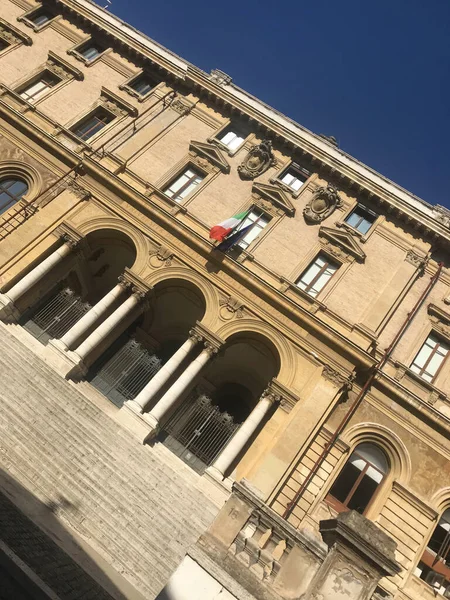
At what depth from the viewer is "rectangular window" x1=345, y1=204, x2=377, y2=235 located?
20.7 m

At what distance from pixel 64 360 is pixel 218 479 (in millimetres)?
6241

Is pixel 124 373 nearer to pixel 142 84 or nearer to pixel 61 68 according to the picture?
pixel 142 84

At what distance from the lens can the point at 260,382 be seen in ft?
64.3

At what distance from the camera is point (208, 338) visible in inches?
663

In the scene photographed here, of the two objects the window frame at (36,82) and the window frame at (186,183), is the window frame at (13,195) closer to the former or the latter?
the window frame at (36,82)

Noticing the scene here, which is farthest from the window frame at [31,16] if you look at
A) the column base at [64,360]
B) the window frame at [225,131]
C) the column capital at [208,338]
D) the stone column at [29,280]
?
the column capital at [208,338]

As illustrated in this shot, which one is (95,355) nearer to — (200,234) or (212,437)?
(212,437)

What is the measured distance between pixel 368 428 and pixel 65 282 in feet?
42.9

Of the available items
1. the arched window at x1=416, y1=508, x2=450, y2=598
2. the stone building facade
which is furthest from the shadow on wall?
the arched window at x1=416, y1=508, x2=450, y2=598

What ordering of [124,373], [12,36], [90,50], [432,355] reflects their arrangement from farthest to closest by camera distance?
[90,50], [12,36], [432,355], [124,373]

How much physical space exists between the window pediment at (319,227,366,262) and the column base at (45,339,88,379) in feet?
36.9

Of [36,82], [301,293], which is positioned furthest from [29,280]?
[36,82]

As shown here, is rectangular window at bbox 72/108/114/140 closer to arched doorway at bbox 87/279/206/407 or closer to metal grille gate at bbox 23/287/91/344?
metal grille gate at bbox 23/287/91/344

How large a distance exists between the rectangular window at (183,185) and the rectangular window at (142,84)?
576 cm
